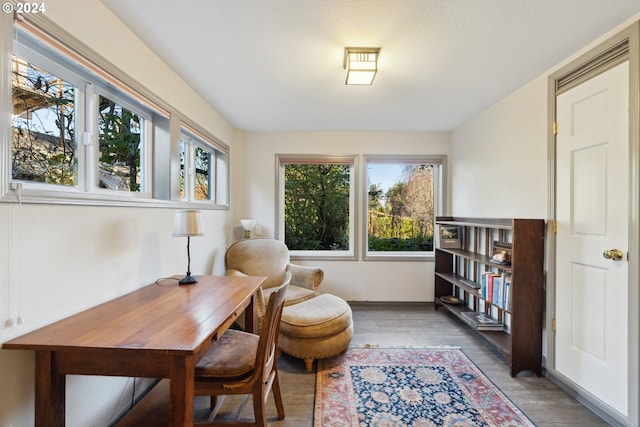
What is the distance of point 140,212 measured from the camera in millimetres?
1806

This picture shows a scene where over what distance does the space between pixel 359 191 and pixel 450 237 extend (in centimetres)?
125

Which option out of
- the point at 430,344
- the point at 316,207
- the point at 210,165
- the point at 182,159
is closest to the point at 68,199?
the point at 182,159

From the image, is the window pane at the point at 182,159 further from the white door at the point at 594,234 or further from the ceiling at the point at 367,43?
the white door at the point at 594,234

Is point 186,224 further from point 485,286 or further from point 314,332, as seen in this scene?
point 485,286

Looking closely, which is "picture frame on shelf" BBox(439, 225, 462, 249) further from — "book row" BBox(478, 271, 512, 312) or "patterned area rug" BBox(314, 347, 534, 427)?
"patterned area rug" BBox(314, 347, 534, 427)

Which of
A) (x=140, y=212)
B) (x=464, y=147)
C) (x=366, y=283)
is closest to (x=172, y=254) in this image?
(x=140, y=212)

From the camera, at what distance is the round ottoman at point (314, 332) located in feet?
7.33

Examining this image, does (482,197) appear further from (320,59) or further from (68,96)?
(68,96)

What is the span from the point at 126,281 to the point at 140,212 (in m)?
0.44

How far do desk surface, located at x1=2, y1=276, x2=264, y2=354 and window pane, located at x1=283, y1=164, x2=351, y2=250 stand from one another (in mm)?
2077

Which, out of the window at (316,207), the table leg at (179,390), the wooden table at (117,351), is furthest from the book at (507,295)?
the table leg at (179,390)

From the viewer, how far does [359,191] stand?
146 inches

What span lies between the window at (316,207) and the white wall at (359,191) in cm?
21

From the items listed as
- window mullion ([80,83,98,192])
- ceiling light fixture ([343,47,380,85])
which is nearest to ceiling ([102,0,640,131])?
ceiling light fixture ([343,47,380,85])
